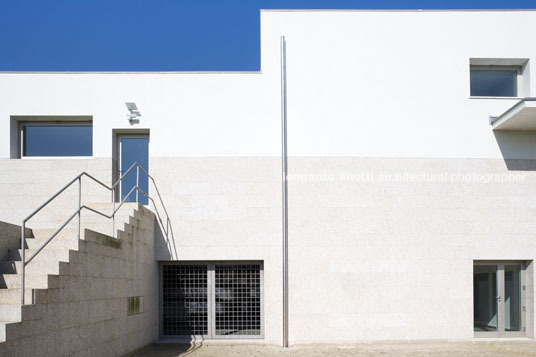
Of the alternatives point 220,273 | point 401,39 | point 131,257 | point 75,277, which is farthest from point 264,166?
point 75,277

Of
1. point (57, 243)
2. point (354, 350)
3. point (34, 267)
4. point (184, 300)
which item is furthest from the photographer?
point (184, 300)

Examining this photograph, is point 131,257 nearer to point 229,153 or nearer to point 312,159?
point 229,153

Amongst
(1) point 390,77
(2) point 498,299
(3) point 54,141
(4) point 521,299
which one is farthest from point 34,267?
(4) point 521,299

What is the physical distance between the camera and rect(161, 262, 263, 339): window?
1150 cm

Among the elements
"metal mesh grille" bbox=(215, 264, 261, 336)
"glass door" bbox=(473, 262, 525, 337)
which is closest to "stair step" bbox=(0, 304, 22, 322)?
"metal mesh grille" bbox=(215, 264, 261, 336)

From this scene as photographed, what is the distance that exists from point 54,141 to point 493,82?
10.1 meters

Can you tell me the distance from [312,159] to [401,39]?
3334mm

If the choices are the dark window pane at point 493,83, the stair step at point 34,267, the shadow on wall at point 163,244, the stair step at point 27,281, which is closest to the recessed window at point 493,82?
the dark window pane at point 493,83

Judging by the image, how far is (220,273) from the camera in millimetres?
11633

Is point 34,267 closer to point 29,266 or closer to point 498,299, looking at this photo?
point 29,266

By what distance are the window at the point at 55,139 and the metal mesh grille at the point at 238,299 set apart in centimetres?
405

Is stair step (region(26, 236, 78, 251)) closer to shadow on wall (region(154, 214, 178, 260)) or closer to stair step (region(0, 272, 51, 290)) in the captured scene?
stair step (region(0, 272, 51, 290))

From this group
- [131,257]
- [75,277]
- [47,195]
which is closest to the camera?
[75,277]

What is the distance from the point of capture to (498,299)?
38.2 ft
